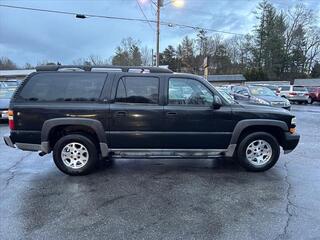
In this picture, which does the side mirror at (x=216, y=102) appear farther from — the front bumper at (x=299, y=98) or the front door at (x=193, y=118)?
the front bumper at (x=299, y=98)

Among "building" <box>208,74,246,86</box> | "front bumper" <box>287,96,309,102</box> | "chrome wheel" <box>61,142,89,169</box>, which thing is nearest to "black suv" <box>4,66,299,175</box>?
"chrome wheel" <box>61,142,89,169</box>

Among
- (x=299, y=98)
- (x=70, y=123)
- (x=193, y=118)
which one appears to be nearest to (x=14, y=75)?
(x=299, y=98)

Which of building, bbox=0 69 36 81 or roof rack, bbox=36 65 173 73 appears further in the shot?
building, bbox=0 69 36 81

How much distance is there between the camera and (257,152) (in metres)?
6.34

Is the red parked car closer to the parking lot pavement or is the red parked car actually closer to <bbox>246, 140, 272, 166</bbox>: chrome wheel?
the parking lot pavement

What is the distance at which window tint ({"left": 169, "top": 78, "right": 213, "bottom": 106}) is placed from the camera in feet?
20.1

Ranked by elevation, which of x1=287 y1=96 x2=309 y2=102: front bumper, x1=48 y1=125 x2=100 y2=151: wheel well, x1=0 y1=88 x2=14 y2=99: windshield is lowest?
x1=287 y1=96 x2=309 y2=102: front bumper

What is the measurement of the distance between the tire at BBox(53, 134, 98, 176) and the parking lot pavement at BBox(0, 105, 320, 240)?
18 centimetres

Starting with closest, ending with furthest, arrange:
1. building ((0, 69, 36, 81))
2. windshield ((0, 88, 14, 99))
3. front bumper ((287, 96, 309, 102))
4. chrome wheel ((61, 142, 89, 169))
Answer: chrome wheel ((61, 142, 89, 169)) < windshield ((0, 88, 14, 99)) < front bumper ((287, 96, 309, 102)) < building ((0, 69, 36, 81))

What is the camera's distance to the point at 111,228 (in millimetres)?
3994

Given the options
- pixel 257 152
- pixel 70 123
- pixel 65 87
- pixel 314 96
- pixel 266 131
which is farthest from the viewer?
pixel 314 96

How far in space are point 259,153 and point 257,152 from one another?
0.15ft

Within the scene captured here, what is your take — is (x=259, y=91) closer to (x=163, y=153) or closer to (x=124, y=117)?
(x=163, y=153)

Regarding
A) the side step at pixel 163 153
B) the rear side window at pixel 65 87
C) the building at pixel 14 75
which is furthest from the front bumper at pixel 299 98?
the building at pixel 14 75
